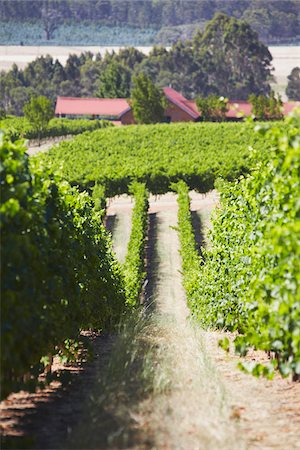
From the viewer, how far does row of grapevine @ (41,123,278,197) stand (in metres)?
59.8

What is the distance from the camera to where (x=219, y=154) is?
69.8 metres

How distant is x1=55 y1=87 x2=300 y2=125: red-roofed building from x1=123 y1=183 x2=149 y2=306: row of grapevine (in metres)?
68.0

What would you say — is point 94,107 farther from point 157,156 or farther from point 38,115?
point 157,156

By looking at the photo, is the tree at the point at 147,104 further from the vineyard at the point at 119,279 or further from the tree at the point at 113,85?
the vineyard at the point at 119,279

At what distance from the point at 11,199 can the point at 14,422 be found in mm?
2390

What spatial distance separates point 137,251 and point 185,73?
128845 millimetres

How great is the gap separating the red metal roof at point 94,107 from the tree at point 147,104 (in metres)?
7.51

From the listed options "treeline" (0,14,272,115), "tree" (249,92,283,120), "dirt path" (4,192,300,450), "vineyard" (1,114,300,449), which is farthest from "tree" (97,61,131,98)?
"dirt path" (4,192,300,450)

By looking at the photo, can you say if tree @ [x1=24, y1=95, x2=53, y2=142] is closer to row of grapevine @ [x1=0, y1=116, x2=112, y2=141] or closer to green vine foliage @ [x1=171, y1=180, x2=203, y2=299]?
row of grapevine @ [x1=0, y1=116, x2=112, y2=141]

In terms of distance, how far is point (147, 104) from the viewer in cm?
12019

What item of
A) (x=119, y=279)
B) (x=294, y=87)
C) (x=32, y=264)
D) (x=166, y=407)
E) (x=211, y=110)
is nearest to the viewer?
(x=166, y=407)

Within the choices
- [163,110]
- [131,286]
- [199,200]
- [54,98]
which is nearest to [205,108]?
[163,110]

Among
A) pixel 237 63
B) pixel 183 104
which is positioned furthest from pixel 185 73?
pixel 183 104

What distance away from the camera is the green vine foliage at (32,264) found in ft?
26.4
